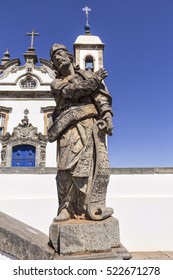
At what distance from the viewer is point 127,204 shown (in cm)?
557

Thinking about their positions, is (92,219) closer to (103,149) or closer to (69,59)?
(103,149)

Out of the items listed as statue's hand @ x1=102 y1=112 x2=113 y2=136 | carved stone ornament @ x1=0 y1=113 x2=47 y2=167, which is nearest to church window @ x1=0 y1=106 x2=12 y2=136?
carved stone ornament @ x1=0 y1=113 x2=47 y2=167

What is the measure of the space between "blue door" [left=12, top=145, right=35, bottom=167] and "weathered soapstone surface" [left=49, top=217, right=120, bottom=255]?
11.5 m

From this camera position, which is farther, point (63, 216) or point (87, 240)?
point (63, 216)

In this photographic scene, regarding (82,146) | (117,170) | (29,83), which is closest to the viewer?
(82,146)

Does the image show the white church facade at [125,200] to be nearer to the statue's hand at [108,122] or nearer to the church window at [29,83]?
the statue's hand at [108,122]

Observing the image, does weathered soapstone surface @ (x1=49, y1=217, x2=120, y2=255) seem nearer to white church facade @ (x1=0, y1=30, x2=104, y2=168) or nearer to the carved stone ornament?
white church facade @ (x1=0, y1=30, x2=104, y2=168)

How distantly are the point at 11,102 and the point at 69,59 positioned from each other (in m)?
12.8

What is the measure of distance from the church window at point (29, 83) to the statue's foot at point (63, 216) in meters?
14.0

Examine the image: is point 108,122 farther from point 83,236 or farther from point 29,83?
point 29,83

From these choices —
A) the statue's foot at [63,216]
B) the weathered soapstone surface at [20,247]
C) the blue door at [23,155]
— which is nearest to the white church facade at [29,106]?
the blue door at [23,155]

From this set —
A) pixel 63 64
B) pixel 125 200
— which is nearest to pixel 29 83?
pixel 125 200

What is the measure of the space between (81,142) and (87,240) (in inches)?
37.2

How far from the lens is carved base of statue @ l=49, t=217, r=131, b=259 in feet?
6.49
